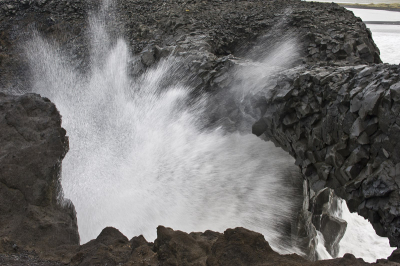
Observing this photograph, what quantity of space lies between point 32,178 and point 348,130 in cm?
416

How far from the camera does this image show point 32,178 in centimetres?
439

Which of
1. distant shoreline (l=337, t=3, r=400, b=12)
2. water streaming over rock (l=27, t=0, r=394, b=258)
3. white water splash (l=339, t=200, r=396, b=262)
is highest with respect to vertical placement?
distant shoreline (l=337, t=3, r=400, b=12)

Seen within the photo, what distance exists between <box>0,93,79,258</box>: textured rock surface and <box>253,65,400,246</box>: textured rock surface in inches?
132

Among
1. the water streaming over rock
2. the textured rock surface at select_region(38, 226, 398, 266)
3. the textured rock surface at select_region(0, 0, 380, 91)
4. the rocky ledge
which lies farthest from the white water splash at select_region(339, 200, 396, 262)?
the textured rock surface at select_region(38, 226, 398, 266)

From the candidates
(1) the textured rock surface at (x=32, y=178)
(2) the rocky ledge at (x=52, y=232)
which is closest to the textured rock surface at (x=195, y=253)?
(2) the rocky ledge at (x=52, y=232)

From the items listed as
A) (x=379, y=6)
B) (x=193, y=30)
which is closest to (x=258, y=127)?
(x=193, y=30)

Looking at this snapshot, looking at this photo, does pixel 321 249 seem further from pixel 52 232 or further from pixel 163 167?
pixel 52 232

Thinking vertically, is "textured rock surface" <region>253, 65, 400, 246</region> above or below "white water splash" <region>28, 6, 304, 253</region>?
below

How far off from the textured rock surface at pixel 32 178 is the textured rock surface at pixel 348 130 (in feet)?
11.0

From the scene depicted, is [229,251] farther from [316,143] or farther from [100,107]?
[100,107]

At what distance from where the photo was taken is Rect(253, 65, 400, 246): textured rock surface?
3799 mm

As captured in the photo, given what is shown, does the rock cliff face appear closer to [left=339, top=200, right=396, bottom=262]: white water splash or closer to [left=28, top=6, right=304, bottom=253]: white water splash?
[left=28, top=6, right=304, bottom=253]: white water splash

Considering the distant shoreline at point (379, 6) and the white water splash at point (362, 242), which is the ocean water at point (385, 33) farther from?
the white water splash at point (362, 242)

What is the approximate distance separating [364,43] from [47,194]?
6.78 m
